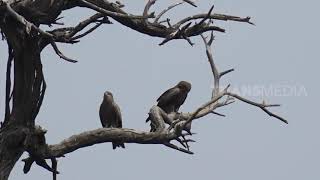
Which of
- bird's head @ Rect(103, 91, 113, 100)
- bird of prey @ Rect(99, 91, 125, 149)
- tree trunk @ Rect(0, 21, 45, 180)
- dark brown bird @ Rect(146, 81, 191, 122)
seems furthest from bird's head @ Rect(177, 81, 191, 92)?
tree trunk @ Rect(0, 21, 45, 180)

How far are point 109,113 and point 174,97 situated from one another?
1.85m

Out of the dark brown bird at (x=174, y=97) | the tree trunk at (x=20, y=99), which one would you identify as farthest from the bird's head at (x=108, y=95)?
the tree trunk at (x=20, y=99)

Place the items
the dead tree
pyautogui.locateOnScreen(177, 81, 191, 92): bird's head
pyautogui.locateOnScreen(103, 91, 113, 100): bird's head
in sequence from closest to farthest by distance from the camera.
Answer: the dead tree < pyautogui.locateOnScreen(177, 81, 191, 92): bird's head < pyautogui.locateOnScreen(103, 91, 113, 100): bird's head

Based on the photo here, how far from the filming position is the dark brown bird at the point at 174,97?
12.5m

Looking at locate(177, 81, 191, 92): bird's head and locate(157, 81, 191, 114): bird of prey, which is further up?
locate(177, 81, 191, 92): bird's head

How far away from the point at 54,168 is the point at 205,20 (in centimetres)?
277

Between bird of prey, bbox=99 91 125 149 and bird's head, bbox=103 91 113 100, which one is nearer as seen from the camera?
bird of prey, bbox=99 91 125 149

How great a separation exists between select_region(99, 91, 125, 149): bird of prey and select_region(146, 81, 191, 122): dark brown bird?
4.67ft

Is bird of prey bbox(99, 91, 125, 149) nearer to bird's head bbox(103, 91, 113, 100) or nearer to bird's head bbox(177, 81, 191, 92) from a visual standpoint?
bird's head bbox(103, 91, 113, 100)

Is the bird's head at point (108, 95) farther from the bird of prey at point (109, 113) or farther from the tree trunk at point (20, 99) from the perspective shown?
the tree trunk at point (20, 99)

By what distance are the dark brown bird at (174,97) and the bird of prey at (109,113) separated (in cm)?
142

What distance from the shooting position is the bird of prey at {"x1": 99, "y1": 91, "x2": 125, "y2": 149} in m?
14.0

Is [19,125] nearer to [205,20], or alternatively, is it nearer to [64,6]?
[64,6]

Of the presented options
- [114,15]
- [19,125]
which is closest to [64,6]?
[114,15]
